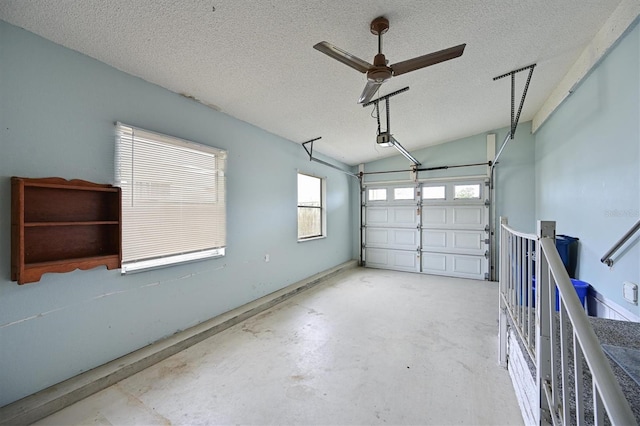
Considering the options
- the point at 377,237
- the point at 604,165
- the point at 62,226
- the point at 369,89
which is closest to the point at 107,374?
the point at 62,226

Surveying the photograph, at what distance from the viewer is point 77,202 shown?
83.1 inches

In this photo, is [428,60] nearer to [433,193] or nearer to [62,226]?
[62,226]

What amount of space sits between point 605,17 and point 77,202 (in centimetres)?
482

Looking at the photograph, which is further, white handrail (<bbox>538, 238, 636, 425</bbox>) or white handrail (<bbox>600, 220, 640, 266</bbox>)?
white handrail (<bbox>600, 220, 640, 266</bbox>)

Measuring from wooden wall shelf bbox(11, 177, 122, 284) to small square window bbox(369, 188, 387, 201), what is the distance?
18.0ft

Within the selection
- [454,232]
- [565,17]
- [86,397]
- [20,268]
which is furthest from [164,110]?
[454,232]

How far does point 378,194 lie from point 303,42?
16.1 feet

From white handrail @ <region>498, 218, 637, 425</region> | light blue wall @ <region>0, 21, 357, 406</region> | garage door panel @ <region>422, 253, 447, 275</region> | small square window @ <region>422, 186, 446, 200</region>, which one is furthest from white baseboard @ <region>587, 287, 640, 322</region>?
light blue wall @ <region>0, 21, 357, 406</region>

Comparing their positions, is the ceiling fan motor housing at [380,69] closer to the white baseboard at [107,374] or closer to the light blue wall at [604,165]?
the light blue wall at [604,165]

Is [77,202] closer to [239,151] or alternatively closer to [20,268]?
[20,268]

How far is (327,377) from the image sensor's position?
2.25m

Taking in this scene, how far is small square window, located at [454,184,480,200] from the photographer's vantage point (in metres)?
5.66

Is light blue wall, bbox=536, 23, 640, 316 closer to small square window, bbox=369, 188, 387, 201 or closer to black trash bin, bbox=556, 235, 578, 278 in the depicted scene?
black trash bin, bbox=556, 235, 578, 278

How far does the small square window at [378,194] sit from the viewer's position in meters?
6.65
